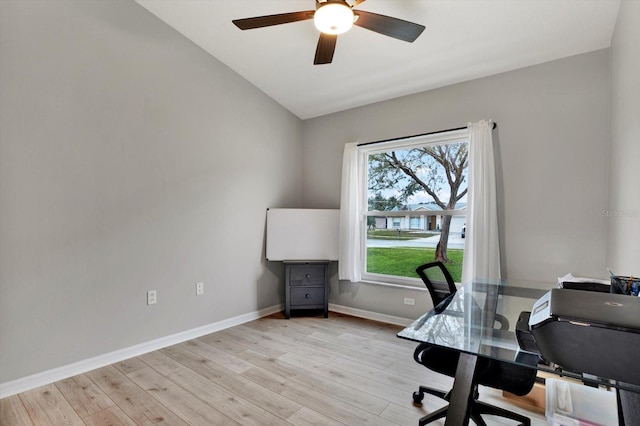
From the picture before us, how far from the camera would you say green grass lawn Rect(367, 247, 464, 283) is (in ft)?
10.7

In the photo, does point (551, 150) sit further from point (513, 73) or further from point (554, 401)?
point (554, 401)

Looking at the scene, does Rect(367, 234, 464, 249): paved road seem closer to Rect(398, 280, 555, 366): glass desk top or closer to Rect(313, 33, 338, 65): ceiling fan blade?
Rect(398, 280, 555, 366): glass desk top

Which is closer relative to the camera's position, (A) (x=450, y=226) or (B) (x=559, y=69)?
(B) (x=559, y=69)

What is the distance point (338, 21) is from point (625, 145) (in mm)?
1953

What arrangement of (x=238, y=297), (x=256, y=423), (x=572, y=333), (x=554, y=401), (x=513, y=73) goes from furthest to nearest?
(x=238, y=297) → (x=513, y=73) → (x=256, y=423) → (x=554, y=401) → (x=572, y=333)

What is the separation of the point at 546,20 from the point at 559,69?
22.8 inches

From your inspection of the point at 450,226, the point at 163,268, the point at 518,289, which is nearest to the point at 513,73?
the point at 450,226

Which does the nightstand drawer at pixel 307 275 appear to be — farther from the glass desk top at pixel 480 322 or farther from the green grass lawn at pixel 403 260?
the glass desk top at pixel 480 322

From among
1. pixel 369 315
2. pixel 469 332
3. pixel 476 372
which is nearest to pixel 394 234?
pixel 369 315

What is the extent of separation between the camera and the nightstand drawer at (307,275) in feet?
12.4

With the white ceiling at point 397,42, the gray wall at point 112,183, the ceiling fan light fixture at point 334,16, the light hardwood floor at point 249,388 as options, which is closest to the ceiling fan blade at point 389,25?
the ceiling fan light fixture at point 334,16

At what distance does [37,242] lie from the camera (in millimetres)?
2207

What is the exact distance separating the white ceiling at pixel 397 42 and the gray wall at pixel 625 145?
0.32m

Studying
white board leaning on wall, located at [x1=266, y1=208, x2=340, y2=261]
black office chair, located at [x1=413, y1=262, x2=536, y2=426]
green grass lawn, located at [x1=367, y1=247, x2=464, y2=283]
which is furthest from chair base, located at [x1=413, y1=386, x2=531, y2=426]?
white board leaning on wall, located at [x1=266, y1=208, x2=340, y2=261]
